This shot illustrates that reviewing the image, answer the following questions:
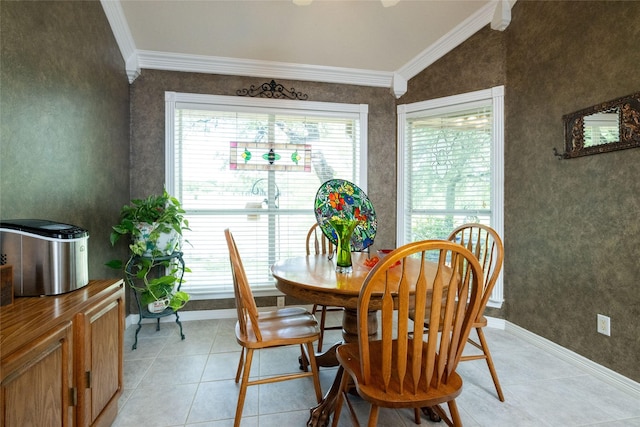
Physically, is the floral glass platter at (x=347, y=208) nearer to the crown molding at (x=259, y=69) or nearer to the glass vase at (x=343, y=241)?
the glass vase at (x=343, y=241)

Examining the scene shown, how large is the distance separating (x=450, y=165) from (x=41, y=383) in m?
3.14

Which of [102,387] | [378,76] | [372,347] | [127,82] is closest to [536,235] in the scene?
[372,347]

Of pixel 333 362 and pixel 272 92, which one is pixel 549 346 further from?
pixel 272 92

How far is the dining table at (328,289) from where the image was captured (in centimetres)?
132

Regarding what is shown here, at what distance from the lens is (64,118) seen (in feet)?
5.87

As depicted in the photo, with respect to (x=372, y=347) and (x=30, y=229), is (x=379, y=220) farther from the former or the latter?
(x=30, y=229)

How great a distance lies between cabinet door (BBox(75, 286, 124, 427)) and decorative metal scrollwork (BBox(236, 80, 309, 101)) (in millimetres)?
2183

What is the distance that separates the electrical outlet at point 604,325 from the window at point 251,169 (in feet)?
6.97

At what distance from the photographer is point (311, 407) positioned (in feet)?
5.29

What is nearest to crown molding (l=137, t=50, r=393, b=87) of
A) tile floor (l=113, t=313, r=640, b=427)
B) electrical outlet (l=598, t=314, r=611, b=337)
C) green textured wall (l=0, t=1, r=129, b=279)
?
green textured wall (l=0, t=1, r=129, b=279)

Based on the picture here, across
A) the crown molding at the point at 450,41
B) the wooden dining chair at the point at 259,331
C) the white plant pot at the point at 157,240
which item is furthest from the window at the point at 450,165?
the white plant pot at the point at 157,240

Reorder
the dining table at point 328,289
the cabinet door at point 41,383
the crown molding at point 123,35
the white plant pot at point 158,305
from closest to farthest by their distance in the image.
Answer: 1. the cabinet door at point 41,383
2. the dining table at point 328,289
3. the crown molding at point 123,35
4. the white plant pot at point 158,305

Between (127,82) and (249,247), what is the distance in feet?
6.29

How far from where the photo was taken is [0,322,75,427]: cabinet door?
80 centimetres
